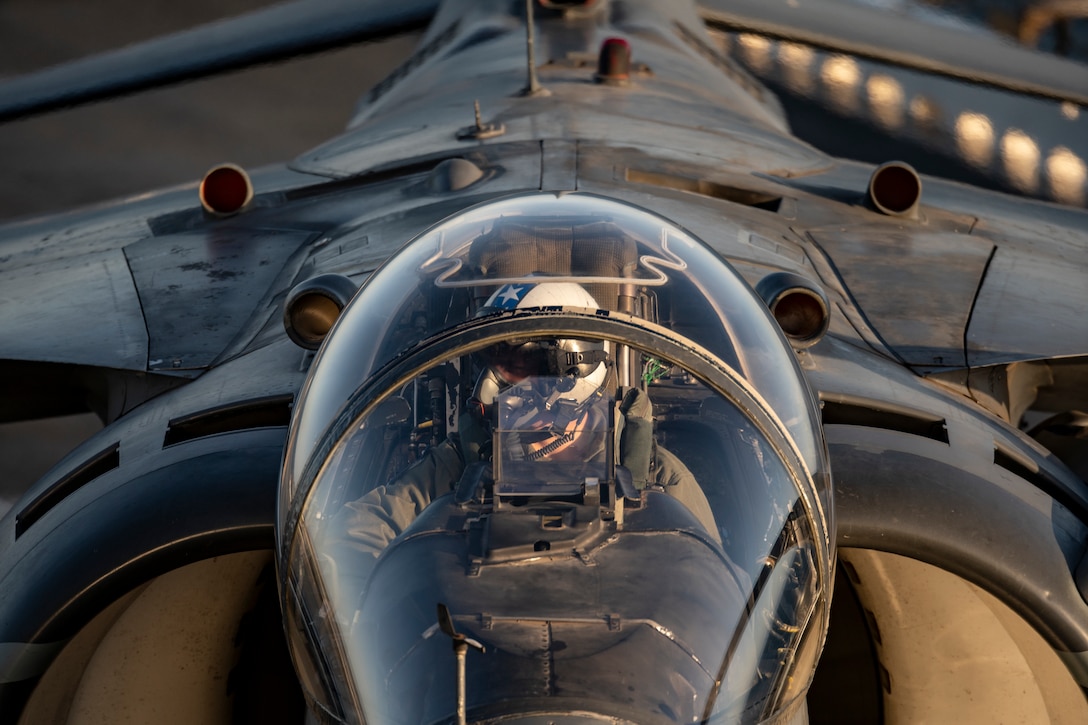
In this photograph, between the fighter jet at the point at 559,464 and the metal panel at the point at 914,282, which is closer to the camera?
the fighter jet at the point at 559,464

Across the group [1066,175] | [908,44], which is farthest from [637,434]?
[1066,175]

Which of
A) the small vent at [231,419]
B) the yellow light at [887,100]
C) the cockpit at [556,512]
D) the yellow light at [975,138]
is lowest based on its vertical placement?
the cockpit at [556,512]

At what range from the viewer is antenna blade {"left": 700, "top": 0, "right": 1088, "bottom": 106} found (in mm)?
8664

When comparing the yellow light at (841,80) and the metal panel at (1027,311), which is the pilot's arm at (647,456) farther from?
the yellow light at (841,80)

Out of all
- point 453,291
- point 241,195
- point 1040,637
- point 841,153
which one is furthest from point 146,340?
point 841,153

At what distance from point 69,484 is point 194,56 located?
6056 millimetres

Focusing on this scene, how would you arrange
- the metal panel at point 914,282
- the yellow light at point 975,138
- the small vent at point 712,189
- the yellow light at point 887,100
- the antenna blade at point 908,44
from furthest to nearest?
the yellow light at point 887,100 < the yellow light at point 975,138 < the antenna blade at point 908,44 < the small vent at point 712,189 < the metal panel at point 914,282

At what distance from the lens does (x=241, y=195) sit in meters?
5.92

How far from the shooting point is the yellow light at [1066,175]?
32.1ft

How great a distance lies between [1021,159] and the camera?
31.9 feet

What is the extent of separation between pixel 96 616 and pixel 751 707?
1725 millimetres

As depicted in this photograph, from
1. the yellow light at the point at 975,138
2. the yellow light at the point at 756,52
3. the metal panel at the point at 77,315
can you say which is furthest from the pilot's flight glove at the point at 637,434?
the yellow light at the point at 975,138

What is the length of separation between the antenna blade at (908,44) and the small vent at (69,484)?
653 cm

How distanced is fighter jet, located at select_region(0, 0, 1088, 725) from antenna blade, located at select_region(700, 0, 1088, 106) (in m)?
3.39
